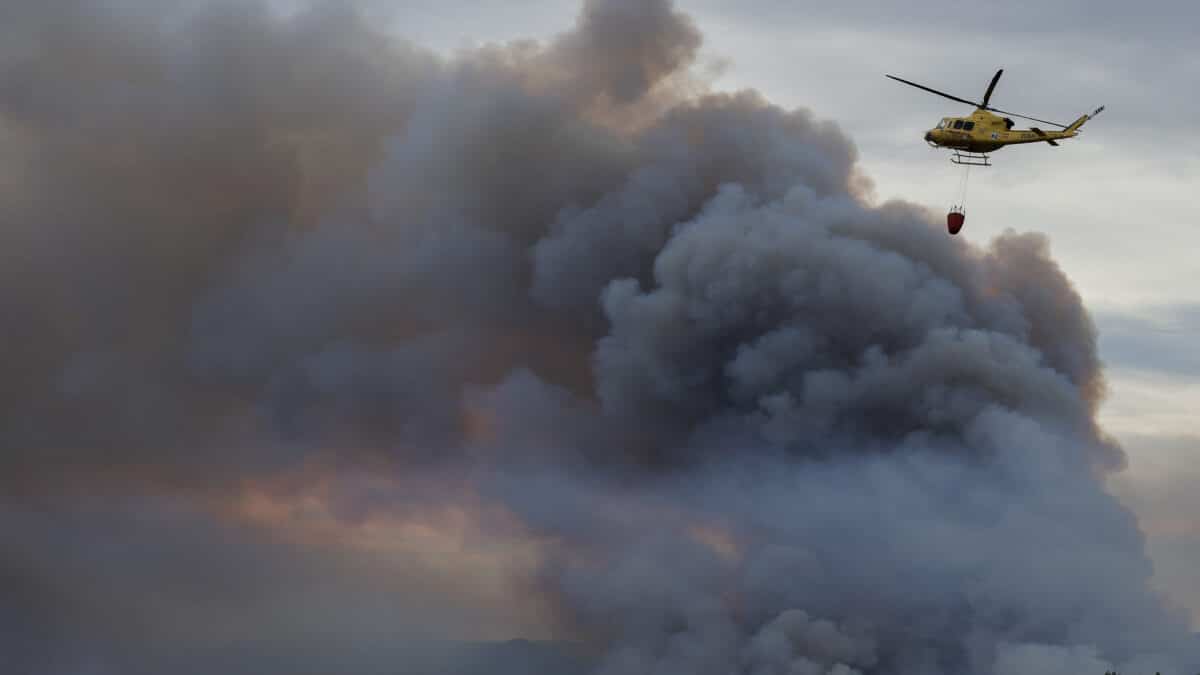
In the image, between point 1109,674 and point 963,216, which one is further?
point 1109,674

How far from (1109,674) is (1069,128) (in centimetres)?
4980

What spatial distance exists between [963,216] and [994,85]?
425 inches

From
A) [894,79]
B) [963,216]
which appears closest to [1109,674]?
[963,216]

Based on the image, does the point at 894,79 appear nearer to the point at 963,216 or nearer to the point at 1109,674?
the point at 963,216

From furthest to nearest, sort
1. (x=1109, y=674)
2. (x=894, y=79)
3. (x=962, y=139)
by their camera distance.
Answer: (x=1109, y=674) → (x=962, y=139) → (x=894, y=79)

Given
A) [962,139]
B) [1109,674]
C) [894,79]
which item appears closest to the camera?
[894,79]

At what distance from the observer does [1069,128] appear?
157500mm

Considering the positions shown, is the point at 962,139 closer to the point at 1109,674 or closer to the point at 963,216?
the point at 963,216

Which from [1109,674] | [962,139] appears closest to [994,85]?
[962,139]

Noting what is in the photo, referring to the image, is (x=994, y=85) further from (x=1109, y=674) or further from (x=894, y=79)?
(x=1109, y=674)

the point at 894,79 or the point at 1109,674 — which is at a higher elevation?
the point at 894,79

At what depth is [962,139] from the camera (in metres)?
163

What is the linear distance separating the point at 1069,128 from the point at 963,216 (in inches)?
444

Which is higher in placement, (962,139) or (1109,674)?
(962,139)
